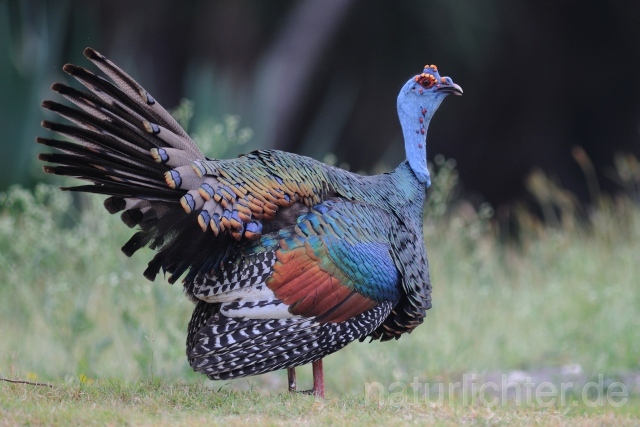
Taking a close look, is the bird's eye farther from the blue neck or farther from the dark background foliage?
the dark background foliage

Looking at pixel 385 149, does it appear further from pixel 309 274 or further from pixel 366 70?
pixel 309 274

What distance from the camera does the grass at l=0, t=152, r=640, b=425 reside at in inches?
224

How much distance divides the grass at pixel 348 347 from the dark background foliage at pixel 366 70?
6.13ft

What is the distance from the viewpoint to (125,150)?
17.7 ft

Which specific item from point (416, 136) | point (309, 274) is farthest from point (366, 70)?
point (309, 274)

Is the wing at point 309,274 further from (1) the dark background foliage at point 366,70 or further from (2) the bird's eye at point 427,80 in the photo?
(1) the dark background foliage at point 366,70

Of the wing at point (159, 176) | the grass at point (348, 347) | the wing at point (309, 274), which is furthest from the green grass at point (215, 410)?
the wing at point (159, 176)

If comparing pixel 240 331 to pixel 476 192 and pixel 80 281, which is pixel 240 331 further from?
pixel 476 192

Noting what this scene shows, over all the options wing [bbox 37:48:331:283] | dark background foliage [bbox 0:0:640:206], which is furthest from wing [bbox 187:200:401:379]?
dark background foliage [bbox 0:0:640:206]

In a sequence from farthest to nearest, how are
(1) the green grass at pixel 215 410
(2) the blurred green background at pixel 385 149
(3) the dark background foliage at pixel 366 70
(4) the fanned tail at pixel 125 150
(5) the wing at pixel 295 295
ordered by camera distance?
(3) the dark background foliage at pixel 366 70 < (2) the blurred green background at pixel 385 149 < (5) the wing at pixel 295 295 < (4) the fanned tail at pixel 125 150 < (1) the green grass at pixel 215 410

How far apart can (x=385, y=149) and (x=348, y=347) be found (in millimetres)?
9165

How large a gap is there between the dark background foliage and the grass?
1.87 m

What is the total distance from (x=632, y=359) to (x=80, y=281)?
4961 millimetres

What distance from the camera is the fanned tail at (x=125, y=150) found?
211 inches
